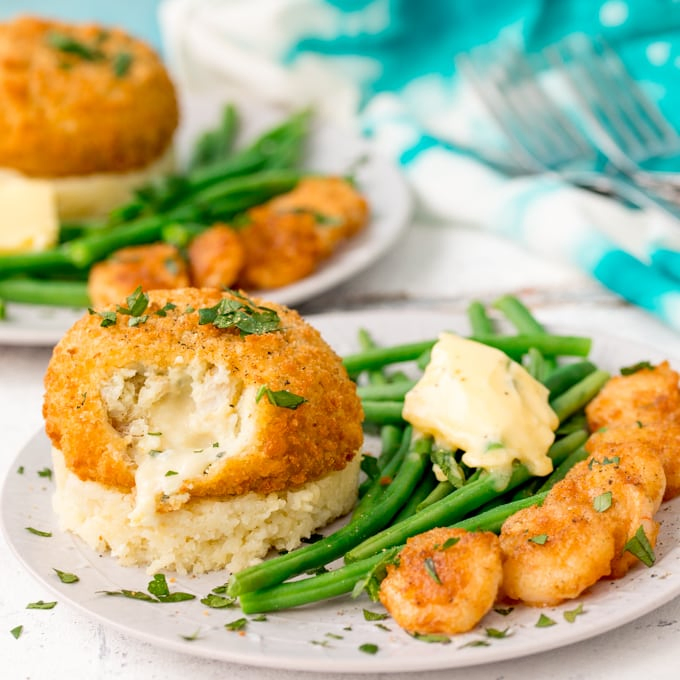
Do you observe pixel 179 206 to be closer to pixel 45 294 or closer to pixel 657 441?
pixel 45 294

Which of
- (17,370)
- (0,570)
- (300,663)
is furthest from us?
(17,370)

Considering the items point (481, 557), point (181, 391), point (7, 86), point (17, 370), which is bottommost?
point (17, 370)

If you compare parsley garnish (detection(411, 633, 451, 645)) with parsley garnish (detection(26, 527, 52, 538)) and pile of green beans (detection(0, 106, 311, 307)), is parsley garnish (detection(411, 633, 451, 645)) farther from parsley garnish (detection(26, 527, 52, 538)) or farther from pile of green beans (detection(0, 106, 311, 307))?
pile of green beans (detection(0, 106, 311, 307))

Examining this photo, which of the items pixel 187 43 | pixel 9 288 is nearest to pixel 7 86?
pixel 9 288

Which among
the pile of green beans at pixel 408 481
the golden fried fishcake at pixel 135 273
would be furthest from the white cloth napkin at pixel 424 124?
the golden fried fishcake at pixel 135 273

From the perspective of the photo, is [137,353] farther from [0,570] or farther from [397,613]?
[397,613]

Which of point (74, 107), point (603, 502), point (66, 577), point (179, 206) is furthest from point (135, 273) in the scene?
point (603, 502)
